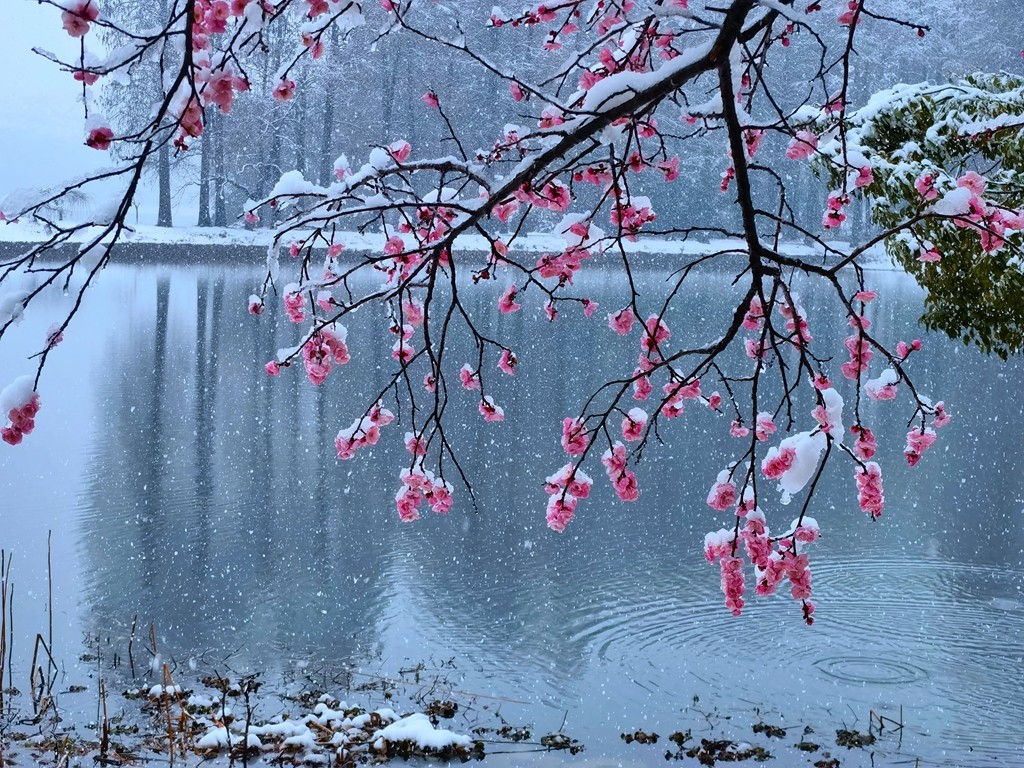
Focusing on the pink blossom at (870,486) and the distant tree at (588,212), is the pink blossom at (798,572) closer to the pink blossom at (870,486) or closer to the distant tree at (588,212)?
the distant tree at (588,212)

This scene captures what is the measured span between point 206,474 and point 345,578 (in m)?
3.27

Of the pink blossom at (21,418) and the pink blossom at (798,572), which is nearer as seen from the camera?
the pink blossom at (21,418)

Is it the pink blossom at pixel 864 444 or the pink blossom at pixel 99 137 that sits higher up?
the pink blossom at pixel 99 137

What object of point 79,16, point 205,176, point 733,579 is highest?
point 205,176

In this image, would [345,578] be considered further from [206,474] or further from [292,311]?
[292,311]

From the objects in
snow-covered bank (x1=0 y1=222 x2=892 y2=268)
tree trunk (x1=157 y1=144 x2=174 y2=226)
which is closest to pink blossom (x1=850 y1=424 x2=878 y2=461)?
snow-covered bank (x1=0 y1=222 x2=892 y2=268)

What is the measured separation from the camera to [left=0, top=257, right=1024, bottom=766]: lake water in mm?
6113

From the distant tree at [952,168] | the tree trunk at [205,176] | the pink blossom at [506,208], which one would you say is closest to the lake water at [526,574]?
the distant tree at [952,168]

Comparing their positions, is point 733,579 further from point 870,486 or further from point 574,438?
point 574,438

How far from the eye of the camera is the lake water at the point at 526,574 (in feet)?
20.1

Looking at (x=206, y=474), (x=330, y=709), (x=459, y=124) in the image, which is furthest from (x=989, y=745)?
(x=459, y=124)

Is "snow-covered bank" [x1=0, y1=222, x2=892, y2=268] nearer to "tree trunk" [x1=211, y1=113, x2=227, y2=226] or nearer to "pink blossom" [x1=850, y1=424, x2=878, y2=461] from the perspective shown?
"tree trunk" [x1=211, y1=113, x2=227, y2=226]

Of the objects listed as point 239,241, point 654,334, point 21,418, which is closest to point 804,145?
point 654,334

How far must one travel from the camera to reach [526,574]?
8.12m
